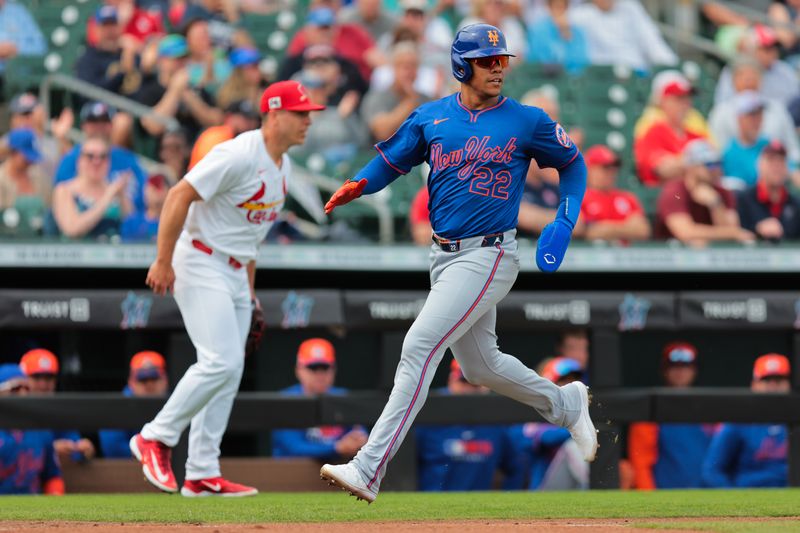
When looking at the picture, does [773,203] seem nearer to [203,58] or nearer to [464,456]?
[464,456]

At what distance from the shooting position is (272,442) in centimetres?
891

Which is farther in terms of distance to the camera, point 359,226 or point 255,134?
point 359,226

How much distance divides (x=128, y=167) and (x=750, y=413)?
168 inches

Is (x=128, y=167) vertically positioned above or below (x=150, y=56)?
below

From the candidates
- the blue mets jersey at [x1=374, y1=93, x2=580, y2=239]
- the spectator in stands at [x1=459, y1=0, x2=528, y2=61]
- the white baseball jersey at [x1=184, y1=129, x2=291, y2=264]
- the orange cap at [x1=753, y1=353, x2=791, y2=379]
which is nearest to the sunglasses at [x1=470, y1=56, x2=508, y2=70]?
the blue mets jersey at [x1=374, y1=93, x2=580, y2=239]

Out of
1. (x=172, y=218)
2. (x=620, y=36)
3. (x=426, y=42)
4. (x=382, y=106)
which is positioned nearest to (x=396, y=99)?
(x=382, y=106)

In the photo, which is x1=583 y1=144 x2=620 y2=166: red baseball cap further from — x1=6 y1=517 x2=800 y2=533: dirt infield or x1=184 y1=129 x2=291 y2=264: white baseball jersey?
x1=6 y1=517 x2=800 y2=533: dirt infield

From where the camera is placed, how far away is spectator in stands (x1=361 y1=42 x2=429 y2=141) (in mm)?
9961

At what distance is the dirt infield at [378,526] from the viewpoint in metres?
4.72

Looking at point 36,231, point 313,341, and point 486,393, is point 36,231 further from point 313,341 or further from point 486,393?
point 486,393

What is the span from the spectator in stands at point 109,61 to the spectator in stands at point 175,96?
0.16m

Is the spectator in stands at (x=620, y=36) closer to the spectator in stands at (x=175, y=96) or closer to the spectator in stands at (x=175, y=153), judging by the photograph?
the spectator in stands at (x=175, y=96)

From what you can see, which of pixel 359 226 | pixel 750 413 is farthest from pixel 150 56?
pixel 750 413

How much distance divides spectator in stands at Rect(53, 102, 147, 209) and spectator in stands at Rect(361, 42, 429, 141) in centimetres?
190
